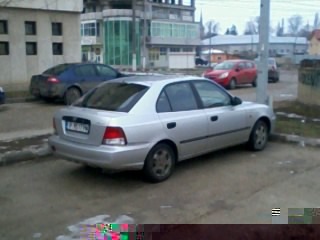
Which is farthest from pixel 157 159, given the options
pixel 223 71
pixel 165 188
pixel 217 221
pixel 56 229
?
pixel 223 71

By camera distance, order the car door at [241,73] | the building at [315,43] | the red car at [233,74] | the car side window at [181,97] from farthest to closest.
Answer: the building at [315,43] < the car door at [241,73] < the red car at [233,74] < the car side window at [181,97]

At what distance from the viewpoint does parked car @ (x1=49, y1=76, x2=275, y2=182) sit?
199 inches

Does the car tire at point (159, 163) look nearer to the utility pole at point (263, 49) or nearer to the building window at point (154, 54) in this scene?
the utility pole at point (263, 49)

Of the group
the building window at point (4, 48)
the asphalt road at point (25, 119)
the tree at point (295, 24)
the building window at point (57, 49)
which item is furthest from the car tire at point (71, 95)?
the tree at point (295, 24)

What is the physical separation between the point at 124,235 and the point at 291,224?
182 centimetres

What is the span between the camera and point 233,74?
2017 centimetres

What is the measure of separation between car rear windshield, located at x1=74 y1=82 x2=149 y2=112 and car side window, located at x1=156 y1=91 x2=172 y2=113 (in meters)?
0.26

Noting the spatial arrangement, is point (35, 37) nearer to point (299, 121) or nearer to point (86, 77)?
point (86, 77)

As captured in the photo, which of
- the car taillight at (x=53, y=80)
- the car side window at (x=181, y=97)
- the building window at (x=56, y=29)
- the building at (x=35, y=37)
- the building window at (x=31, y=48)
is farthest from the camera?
the building window at (x=56, y=29)

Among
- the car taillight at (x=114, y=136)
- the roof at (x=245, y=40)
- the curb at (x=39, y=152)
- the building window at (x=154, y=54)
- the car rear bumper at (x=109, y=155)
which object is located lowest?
the curb at (x=39, y=152)

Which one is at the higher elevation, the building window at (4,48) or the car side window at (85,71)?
the building window at (4,48)

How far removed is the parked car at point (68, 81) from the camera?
43.1 ft

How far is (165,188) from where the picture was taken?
5289 mm

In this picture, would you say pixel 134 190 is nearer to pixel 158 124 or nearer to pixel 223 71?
pixel 158 124
